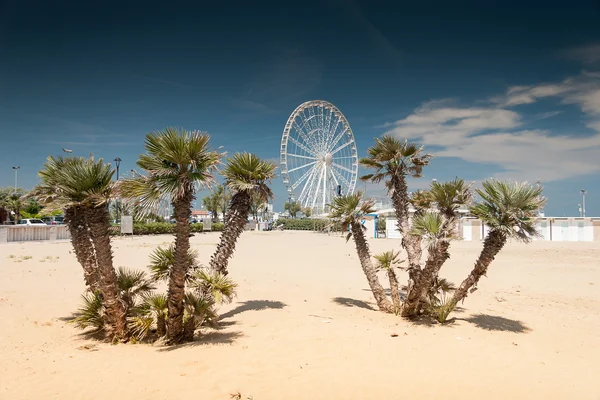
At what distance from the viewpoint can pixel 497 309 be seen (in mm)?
11625

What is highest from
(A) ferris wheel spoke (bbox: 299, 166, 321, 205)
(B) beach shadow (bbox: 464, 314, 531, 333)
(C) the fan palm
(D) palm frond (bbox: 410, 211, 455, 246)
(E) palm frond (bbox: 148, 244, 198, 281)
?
(A) ferris wheel spoke (bbox: 299, 166, 321, 205)

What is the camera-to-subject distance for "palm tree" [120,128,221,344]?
7.49 metres

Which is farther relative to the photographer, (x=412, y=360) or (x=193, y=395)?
(x=412, y=360)

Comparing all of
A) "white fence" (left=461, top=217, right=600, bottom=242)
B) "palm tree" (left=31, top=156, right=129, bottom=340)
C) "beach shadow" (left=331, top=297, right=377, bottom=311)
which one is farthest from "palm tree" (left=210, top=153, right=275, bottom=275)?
A: "white fence" (left=461, top=217, right=600, bottom=242)

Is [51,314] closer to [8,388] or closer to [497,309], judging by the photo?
[8,388]

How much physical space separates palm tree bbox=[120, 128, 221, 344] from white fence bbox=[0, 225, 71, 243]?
30036 mm

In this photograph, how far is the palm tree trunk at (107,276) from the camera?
26.4ft

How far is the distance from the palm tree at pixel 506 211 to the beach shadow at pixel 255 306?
528cm

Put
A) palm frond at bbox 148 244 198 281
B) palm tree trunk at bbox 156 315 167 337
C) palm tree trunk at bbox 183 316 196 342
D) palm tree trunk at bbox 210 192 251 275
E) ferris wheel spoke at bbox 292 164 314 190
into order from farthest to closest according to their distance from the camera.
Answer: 1. ferris wheel spoke at bbox 292 164 314 190
2. palm tree trunk at bbox 210 192 251 275
3. palm tree trunk at bbox 156 315 167 337
4. palm frond at bbox 148 244 198 281
5. palm tree trunk at bbox 183 316 196 342

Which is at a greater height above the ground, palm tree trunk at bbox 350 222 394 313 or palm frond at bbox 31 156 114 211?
palm frond at bbox 31 156 114 211

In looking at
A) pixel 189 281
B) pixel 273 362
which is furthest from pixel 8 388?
pixel 273 362

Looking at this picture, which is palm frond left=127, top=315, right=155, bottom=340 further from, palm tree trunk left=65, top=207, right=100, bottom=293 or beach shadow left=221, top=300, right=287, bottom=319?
beach shadow left=221, top=300, right=287, bottom=319

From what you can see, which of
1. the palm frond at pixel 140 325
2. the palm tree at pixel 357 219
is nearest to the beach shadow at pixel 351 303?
the palm tree at pixel 357 219

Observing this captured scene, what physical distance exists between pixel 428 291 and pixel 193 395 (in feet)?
19.5
